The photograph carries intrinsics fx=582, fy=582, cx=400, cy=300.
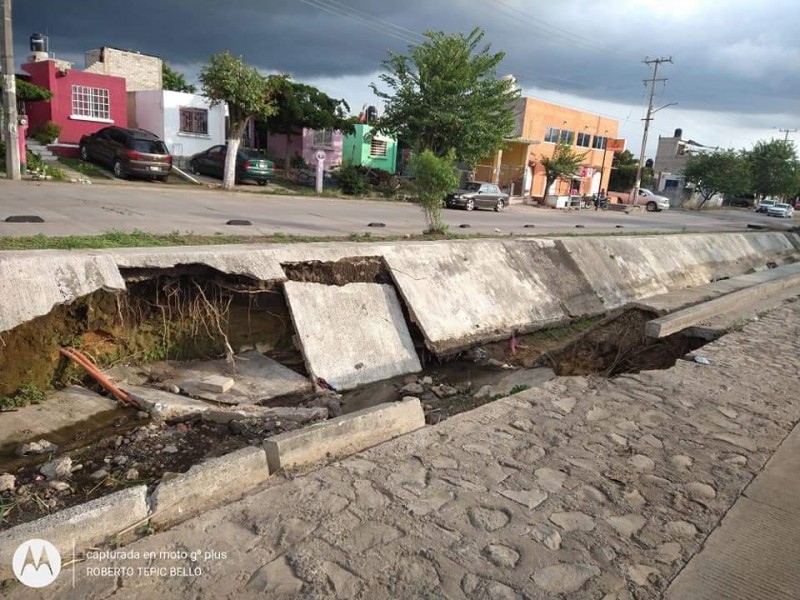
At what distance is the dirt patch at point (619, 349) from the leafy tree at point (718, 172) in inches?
2095

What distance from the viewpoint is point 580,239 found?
39.8 feet

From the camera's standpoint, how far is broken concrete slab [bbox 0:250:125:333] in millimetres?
4789

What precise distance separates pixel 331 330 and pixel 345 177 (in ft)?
67.8

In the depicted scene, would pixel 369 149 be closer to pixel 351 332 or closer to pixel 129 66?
pixel 129 66

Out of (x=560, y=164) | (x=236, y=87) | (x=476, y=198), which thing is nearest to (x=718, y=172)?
(x=560, y=164)

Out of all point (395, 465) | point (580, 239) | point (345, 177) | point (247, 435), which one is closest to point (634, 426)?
point (395, 465)

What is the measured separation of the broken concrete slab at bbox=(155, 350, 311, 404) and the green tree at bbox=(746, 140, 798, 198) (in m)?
68.3

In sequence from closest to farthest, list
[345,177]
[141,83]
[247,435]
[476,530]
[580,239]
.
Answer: [476,530], [247,435], [580,239], [345,177], [141,83]

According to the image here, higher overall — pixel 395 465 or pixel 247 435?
pixel 395 465

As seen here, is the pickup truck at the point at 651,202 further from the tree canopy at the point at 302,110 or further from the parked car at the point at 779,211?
the tree canopy at the point at 302,110

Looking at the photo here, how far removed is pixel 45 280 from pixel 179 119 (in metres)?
24.0

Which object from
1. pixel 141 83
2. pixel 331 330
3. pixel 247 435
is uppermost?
pixel 141 83

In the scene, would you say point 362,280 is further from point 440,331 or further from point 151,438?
point 151,438

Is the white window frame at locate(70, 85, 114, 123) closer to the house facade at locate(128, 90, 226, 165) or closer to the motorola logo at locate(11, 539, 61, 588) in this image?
the house facade at locate(128, 90, 226, 165)
